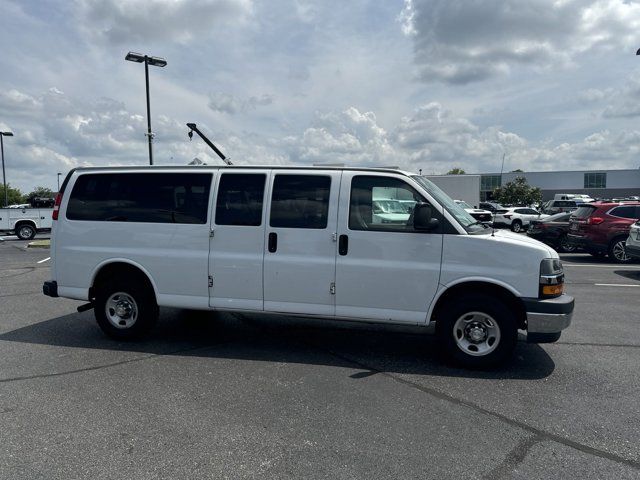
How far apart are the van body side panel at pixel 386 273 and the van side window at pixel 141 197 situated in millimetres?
1736

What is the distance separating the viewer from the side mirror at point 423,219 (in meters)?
4.91

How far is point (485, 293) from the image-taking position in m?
4.98

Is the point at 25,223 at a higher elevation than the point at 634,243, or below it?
below

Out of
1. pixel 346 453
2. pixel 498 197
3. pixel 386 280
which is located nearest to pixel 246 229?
pixel 386 280

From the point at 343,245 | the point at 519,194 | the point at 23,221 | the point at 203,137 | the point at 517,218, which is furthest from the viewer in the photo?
the point at 519,194

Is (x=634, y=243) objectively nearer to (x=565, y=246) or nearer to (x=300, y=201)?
(x=565, y=246)

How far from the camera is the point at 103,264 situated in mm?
5902

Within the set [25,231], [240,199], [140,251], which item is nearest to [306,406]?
[240,199]

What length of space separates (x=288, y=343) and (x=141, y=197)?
250 cm

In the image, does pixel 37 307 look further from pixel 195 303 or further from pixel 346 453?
pixel 346 453

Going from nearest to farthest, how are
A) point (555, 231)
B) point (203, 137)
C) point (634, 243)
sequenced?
point (203, 137) < point (634, 243) < point (555, 231)

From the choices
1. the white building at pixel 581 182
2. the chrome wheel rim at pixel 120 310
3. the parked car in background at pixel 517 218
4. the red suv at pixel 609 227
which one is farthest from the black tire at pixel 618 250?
the white building at pixel 581 182

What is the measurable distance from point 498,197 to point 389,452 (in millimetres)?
72440

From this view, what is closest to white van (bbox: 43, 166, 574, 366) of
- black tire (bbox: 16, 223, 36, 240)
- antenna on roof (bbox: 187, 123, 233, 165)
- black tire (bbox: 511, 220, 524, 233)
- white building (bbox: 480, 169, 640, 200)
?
antenna on roof (bbox: 187, 123, 233, 165)
